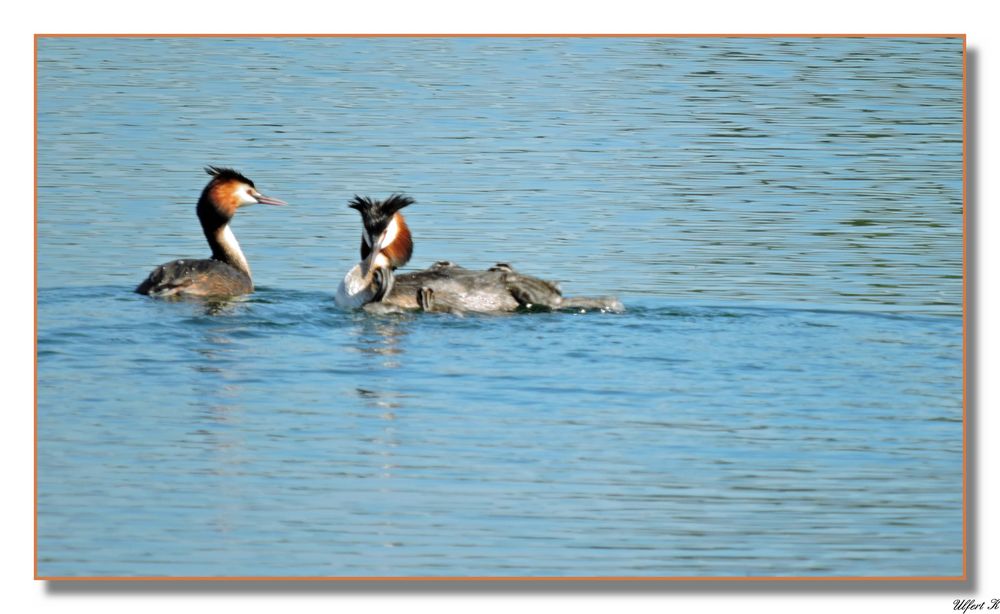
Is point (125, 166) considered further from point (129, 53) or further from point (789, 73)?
point (789, 73)

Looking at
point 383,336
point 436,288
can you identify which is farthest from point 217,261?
point 383,336

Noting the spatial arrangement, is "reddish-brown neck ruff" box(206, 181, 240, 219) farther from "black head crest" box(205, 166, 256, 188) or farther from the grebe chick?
the grebe chick

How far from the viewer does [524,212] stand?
15.9 metres

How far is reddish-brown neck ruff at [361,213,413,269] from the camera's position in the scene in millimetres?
13438

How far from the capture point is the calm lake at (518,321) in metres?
8.60

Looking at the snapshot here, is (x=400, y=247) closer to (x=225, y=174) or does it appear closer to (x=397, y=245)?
(x=397, y=245)

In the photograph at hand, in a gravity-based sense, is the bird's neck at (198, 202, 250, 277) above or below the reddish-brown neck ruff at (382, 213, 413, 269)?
above

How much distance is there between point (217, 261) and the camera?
13938 millimetres

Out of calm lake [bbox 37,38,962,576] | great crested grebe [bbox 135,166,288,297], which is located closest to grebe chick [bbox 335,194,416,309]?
calm lake [bbox 37,38,962,576]

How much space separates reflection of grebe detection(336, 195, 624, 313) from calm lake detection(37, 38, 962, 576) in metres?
0.18

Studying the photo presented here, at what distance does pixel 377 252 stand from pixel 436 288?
1.87 feet

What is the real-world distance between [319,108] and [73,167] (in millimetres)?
2747

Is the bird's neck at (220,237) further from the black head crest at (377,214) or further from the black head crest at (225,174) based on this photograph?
the black head crest at (377,214)

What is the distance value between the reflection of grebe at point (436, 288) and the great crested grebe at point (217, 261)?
115cm
